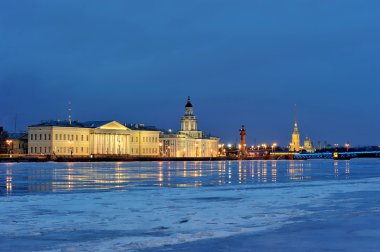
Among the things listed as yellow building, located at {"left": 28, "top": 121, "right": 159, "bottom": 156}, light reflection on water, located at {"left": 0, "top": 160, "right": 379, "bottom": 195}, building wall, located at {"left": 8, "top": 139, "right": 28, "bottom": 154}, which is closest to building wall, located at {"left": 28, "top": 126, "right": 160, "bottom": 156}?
Answer: yellow building, located at {"left": 28, "top": 121, "right": 159, "bottom": 156}

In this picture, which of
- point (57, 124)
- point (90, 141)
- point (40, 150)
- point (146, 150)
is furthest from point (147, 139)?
point (40, 150)

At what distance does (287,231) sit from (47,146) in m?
148

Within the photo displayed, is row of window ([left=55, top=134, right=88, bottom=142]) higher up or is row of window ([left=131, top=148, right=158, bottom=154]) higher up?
row of window ([left=55, top=134, right=88, bottom=142])

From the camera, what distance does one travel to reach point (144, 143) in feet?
606

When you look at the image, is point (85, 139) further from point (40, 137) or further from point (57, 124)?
point (40, 137)

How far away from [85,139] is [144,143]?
78.6 feet

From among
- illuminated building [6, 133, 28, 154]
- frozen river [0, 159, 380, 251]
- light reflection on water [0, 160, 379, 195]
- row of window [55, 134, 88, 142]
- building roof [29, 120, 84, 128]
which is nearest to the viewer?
frozen river [0, 159, 380, 251]

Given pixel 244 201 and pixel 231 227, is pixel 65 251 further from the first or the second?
pixel 244 201

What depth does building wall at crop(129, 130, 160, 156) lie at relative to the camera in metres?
182

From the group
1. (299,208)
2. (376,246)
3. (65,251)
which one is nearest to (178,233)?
(65,251)

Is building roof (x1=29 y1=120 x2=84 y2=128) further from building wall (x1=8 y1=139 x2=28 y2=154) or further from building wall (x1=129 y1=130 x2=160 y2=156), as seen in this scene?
building wall (x1=129 y1=130 x2=160 y2=156)

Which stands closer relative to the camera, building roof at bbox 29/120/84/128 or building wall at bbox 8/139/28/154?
building roof at bbox 29/120/84/128

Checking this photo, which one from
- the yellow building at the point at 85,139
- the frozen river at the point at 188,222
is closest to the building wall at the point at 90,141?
the yellow building at the point at 85,139

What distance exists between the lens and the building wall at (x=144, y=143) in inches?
7160
